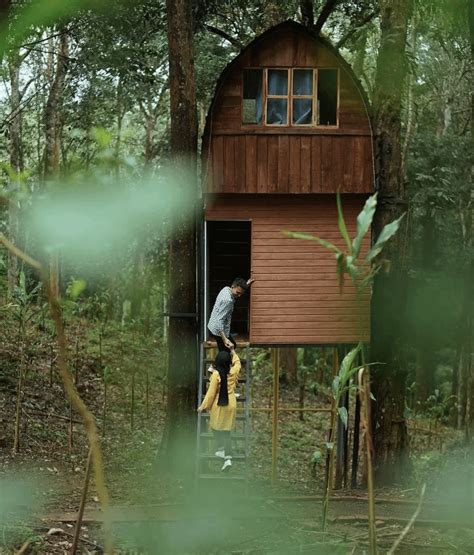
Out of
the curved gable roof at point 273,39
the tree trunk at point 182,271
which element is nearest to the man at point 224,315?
the tree trunk at point 182,271

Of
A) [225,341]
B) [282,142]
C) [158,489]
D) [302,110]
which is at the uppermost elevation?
[302,110]

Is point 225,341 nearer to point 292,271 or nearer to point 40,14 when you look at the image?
point 292,271

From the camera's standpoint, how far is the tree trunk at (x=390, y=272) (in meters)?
13.2

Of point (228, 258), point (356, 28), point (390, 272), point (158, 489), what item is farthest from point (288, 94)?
point (356, 28)

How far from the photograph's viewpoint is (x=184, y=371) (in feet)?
46.2

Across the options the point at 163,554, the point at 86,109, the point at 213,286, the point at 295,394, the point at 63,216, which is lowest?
the point at 295,394

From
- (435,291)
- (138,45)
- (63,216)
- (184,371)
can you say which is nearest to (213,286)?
(184,371)

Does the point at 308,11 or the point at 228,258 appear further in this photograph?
the point at 308,11

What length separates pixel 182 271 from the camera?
45.9ft

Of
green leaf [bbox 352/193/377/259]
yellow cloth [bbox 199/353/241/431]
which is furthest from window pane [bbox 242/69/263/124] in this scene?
green leaf [bbox 352/193/377/259]

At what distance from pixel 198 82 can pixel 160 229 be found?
7.53 meters

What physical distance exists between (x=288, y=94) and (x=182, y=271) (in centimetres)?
314

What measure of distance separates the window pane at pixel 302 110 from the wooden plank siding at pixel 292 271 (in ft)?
3.60

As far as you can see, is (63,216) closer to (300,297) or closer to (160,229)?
(300,297)
